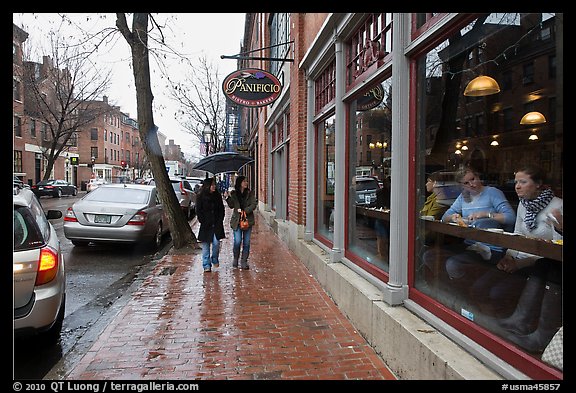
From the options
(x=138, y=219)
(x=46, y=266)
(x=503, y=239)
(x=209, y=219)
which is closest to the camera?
(x=503, y=239)

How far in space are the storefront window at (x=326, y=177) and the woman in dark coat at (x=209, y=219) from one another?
69.0 inches

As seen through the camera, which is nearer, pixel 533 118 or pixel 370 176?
pixel 533 118

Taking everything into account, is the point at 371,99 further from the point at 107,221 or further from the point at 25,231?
the point at 107,221

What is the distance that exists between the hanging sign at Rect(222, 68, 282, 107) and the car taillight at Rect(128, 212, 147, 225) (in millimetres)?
3218

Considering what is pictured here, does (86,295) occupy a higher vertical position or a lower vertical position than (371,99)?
lower

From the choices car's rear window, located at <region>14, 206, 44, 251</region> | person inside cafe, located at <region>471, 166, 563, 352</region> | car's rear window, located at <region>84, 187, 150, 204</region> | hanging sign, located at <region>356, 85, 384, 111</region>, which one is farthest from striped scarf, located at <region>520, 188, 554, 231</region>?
car's rear window, located at <region>84, 187, 150, 204</region>

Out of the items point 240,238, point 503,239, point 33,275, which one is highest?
point 503,239

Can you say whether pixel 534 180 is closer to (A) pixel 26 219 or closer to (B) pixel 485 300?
(B) pixel 485 300

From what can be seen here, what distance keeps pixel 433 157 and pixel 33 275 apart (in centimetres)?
374

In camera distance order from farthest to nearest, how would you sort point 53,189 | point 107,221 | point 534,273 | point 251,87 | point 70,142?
1. point 70,142
2. point 53,189
3. point 251,87
4. point 107,221
5. point 534,273

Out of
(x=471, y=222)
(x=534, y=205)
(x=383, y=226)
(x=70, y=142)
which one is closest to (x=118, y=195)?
(x=383, y=226)

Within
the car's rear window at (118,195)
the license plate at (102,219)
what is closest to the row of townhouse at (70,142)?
the car's rear window at (118,195)

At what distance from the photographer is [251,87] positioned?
9.84 meters
